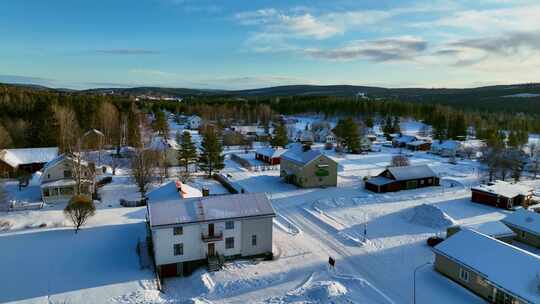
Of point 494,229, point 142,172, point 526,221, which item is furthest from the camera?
point 142,172

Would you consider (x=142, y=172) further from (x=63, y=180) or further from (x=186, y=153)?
(x=186, y=153)

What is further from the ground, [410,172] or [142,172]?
[142,172]

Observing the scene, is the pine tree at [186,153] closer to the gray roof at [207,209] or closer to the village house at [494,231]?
the gray roof at [207,209]

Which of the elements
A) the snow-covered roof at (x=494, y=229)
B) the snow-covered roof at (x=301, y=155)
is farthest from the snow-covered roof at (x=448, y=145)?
the snow-covered roof at (x=494, y=229)

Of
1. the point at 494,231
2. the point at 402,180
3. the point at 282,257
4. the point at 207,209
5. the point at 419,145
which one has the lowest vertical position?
the point at 282,257

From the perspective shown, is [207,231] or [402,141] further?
[402,141]

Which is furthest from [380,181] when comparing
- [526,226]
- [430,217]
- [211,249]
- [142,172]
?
[142,172]

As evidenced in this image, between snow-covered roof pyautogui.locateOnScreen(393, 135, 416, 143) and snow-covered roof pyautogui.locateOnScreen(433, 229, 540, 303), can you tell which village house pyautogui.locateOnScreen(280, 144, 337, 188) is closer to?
snow-covered roof pyautogui.locateOnScreen(433, 229, 540, 303)
